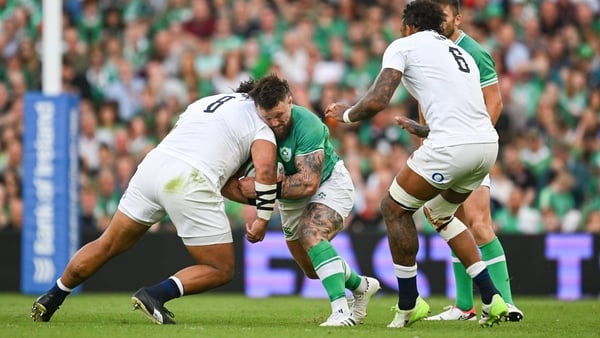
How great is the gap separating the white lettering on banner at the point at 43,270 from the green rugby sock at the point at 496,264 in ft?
22.5

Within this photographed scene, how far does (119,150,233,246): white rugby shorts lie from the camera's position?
927 centimetres

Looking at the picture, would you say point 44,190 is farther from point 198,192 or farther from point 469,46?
point 469,46

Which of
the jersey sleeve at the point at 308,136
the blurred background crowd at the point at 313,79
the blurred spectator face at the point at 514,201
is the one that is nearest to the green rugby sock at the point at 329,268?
the jersey sleeve at the point at 308,136

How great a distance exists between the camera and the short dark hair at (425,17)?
9.34 meters

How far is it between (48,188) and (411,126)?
743 cm

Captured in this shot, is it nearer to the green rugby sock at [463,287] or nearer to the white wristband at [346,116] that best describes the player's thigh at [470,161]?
the white wristband at [346,116]

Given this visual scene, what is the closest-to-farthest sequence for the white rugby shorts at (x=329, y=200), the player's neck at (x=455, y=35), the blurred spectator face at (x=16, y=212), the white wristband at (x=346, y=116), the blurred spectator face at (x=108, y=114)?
1. the white wristband at (x=346, y=116)
2. the white rugby shorts at (x=329, y=200)
3. the player's neck at (x=455, y=35)
4. the blurred spectator face at (x=16, y=212)
5. the blurred spectator face at (x=108, y=114)

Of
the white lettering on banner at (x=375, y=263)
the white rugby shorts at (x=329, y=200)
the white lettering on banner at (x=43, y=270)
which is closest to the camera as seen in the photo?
the white rugby shorts at (x=329, y=200)

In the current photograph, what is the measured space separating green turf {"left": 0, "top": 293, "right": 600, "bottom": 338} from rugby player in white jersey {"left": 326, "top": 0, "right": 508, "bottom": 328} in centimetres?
38

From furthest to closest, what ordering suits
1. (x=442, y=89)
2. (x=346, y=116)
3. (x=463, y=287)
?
(x=463, y=287) < (x=346, y=116) < (x=442, y=89)

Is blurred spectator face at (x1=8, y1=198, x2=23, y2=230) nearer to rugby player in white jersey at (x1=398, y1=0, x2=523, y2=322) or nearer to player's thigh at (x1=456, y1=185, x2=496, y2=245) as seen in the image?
rugby player in white jersey at (x1=398, y1=0, x2=523, y2=322)

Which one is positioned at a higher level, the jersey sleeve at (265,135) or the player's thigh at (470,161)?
the jersey sleeve at (265,135)

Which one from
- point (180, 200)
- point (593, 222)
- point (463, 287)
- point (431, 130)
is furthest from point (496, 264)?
point (593, 222)

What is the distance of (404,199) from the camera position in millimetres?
9125
